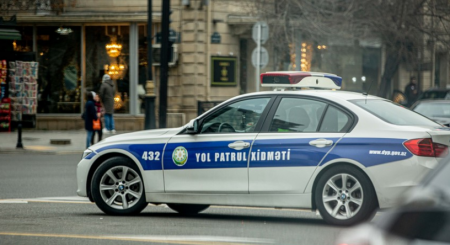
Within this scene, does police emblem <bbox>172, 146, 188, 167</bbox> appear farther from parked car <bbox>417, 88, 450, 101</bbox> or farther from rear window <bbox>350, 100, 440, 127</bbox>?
parked car <bbox>417, 88, 450, 101</bbox>

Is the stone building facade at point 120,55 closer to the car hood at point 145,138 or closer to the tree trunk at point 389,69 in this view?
the tree trunk at point 389,69

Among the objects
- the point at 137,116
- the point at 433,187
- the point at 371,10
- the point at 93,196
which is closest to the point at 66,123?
the point at 137,116

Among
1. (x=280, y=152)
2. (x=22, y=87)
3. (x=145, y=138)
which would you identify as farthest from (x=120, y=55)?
(x=280, y=152)

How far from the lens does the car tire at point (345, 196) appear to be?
27.3ft

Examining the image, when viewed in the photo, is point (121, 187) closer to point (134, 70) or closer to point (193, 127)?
point (193, 127)

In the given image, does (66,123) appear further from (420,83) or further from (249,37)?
(420,83)

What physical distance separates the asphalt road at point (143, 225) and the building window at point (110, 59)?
1725cm

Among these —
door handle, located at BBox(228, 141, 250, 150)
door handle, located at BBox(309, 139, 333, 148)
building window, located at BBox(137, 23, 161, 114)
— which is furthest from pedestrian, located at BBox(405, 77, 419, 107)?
door handle, located at BBox(309, 139, 333, 148)

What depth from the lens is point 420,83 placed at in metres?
39.1

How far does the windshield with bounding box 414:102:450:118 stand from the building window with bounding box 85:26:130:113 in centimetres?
1220

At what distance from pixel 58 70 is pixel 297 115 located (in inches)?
851

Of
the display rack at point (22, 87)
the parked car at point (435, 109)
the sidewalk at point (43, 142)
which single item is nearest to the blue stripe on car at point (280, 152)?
the parked car at point (435, 109)

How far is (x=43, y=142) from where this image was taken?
2438 cm

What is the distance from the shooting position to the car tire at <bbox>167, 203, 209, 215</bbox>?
9.94m
